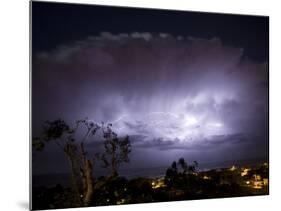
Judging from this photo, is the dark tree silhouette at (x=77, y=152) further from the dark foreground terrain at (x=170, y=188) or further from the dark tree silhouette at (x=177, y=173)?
the dark tree silhouette at (x=177, y=173)

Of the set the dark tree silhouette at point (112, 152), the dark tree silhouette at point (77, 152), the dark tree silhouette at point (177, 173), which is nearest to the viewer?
the dark tree silhouette at point (77, 152)

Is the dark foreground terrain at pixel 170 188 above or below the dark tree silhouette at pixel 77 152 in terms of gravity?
below

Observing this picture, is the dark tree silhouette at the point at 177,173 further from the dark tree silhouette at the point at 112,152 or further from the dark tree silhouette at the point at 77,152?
the dark tree silhouette at the point at 77,152

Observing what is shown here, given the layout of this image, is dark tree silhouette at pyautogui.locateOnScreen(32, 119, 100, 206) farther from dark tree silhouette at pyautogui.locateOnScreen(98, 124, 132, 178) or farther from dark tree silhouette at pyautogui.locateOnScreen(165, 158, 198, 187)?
dark tree silhouette at pyautogui.locateOnScreen(165, 158, 198, 187)

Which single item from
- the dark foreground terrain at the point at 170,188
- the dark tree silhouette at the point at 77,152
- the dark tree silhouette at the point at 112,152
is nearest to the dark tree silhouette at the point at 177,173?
the dark foreground terrain at the point at 170,188

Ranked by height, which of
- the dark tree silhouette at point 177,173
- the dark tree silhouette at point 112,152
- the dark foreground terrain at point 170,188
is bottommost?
the dark foreground terrain at point 170,188

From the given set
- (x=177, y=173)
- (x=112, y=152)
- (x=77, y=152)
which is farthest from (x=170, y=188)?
(x=77, y=152)

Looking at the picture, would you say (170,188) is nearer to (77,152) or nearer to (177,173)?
(177,173)

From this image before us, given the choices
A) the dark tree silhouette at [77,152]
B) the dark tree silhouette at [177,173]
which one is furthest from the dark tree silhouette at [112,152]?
the dark tree silhouette at [177,173]

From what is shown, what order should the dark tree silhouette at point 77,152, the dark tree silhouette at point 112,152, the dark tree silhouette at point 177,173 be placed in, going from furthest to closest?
the dark tree silhouette at point 177,173, the dark tree silhouette at point 112,152, the dark tree silhouette at point 77,152

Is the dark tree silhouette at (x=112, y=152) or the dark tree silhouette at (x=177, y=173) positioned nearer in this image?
the dark tree silhouette at (x=112, y=152)

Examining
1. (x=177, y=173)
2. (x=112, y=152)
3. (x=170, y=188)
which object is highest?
(x=112, y=152)
